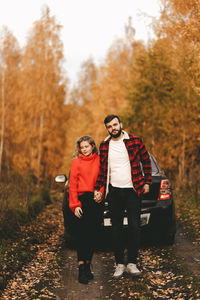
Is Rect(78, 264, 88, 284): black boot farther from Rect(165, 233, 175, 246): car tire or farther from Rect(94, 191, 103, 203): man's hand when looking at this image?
Rect(165, 233, 175, 246): car tire

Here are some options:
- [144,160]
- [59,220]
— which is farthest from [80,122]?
[144,160]

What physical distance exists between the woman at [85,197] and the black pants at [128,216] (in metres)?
0.22

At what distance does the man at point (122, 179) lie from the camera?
432 cm

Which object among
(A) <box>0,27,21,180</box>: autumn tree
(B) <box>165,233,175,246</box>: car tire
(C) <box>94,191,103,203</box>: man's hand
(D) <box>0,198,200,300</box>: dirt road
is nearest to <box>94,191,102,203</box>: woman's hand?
(C) <box>94,191,103,203</box>: man's hand

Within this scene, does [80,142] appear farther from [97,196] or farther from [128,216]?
[128,216]

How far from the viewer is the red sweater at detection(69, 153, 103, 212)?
14.0 ft

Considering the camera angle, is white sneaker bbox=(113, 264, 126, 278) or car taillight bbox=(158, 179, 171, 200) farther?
car taillight bbox=(158, 179, 171, 200)

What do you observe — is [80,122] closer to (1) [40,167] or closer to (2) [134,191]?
(1) [40,167]

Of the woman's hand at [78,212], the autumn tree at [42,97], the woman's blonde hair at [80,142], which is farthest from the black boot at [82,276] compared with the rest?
the autumn tree at [42,97]

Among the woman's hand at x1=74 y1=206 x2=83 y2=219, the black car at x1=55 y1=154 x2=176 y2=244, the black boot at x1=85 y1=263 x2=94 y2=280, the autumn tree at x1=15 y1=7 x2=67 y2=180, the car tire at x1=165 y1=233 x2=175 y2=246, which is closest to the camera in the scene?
the woman's hand at x1=74 y1=206 x2=83 y2=219

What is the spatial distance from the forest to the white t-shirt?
3669 mm

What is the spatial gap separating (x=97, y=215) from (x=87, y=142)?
3.10 ft

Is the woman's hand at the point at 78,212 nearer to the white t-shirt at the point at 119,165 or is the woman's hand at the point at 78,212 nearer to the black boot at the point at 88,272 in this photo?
the white t-shirt at the point at 119,165

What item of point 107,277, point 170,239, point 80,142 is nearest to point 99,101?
point 170,239
